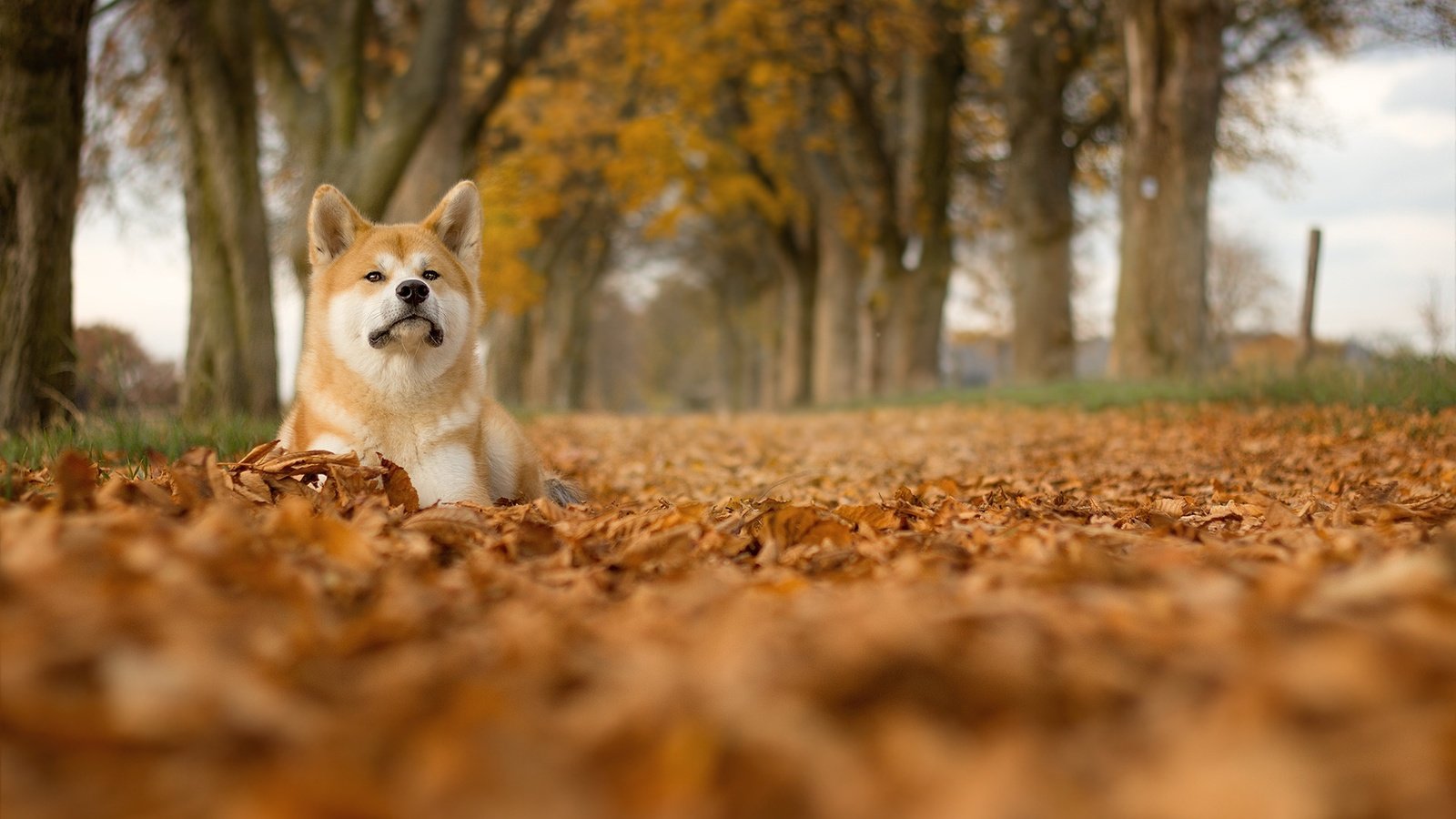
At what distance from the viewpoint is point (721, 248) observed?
113 feet

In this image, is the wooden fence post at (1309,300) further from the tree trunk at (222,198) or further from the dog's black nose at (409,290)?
the dog's black nose at (409,290)

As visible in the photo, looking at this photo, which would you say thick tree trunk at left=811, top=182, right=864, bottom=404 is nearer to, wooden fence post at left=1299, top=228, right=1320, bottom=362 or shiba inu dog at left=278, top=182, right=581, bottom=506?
wooden fence post at left=1299, top=228, right=1320, bottom=362

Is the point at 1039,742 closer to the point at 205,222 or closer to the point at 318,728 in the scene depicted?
the point at 318,728

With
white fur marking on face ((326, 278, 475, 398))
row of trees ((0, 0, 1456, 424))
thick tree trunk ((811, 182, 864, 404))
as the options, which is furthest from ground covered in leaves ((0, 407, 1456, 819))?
thick tree trunk ((811, 182, 864, 404))

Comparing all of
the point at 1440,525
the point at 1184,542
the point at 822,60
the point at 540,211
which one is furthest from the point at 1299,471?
the point at 540,211

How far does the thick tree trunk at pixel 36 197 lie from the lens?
20.7 ft

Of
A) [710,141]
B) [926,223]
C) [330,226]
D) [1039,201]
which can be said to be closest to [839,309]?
[926,223]

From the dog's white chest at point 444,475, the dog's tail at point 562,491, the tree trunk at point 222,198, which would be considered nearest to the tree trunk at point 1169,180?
the dog's tail at point 562,491

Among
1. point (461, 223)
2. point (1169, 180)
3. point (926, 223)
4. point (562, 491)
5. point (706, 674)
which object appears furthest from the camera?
point (926, 223)

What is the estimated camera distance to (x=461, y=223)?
4926 mm

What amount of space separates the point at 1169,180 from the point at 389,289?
12.4 m

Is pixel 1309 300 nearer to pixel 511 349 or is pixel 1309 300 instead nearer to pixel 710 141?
pixel 710 141

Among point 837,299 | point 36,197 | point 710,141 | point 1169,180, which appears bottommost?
point 36,197

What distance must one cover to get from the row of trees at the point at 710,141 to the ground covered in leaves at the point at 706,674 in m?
5.60
